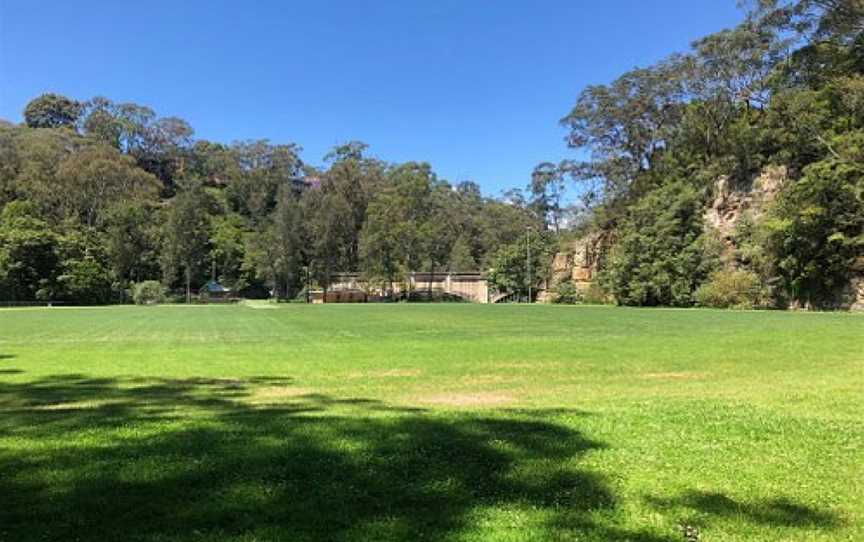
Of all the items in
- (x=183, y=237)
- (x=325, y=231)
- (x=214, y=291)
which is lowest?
(x=214, y=291)

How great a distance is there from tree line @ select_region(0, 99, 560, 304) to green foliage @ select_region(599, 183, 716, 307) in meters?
19.5

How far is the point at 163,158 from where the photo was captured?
119062 mm

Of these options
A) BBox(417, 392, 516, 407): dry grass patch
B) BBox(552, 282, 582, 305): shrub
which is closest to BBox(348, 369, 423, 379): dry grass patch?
BBox(417, 392, 516, 407): dry grass patch

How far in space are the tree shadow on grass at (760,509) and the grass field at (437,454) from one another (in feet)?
0.06

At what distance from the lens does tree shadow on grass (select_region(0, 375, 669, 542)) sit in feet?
13.8

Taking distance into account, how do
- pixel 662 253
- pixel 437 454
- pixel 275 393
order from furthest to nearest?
pixel 662 253 → pixel 275 393 → pixel 437 454

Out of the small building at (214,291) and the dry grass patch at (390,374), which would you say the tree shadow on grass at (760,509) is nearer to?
the dry grass patch at (390,374)

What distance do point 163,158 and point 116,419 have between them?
398 feet

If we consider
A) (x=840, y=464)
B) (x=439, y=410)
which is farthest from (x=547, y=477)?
(x=439, y=410)

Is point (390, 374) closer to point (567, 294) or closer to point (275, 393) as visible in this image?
point (275, 393)

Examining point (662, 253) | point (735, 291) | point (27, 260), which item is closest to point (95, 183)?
point (27, 260)

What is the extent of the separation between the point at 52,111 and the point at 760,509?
449ft

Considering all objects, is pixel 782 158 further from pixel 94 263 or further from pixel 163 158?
pixel 163 158

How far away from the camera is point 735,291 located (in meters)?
46.6
